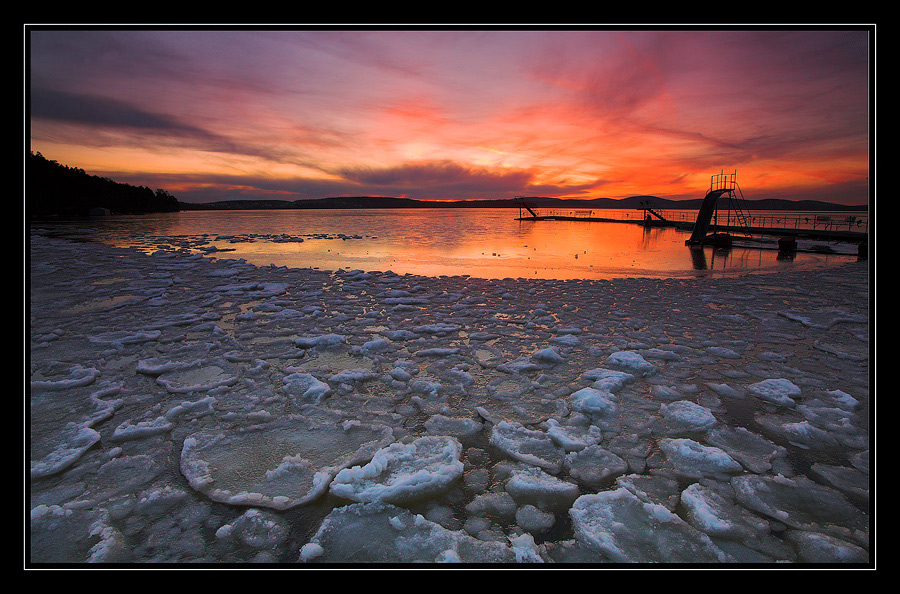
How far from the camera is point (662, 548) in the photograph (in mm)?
1810

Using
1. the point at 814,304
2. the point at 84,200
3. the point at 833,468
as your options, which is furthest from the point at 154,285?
the point at 84,200

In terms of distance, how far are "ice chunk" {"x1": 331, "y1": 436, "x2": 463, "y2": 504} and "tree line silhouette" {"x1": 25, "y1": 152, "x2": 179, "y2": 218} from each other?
A: 4286 cm

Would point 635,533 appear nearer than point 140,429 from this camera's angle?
Yes

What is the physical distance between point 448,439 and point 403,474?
46 cm

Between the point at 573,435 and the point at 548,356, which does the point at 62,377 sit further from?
the point at 548,356

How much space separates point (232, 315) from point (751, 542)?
6.51 meters

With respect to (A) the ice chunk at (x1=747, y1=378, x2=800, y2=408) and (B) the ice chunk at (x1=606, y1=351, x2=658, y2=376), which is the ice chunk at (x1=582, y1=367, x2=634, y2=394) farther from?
(A) the ice chunk at (x1=747, y1=378, x2=800, y2=408)

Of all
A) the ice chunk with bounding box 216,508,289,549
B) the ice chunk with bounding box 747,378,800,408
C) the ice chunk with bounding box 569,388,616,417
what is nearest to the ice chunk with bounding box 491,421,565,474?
the ice chunk with bounding box 569,388,616,417

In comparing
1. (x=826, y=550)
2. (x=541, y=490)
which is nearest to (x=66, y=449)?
(x=541, y=490)

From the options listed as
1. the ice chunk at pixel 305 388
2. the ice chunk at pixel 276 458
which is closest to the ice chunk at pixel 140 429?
the ice chunk at pixel 276 458

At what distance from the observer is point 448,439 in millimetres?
2650

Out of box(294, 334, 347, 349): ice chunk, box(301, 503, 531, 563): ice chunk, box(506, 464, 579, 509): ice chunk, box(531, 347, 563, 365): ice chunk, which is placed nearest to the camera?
box(301, 503, 531, 563): ice chunk

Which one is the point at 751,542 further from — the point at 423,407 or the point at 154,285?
the point at 154,285

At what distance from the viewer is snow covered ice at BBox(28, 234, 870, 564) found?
186cm
